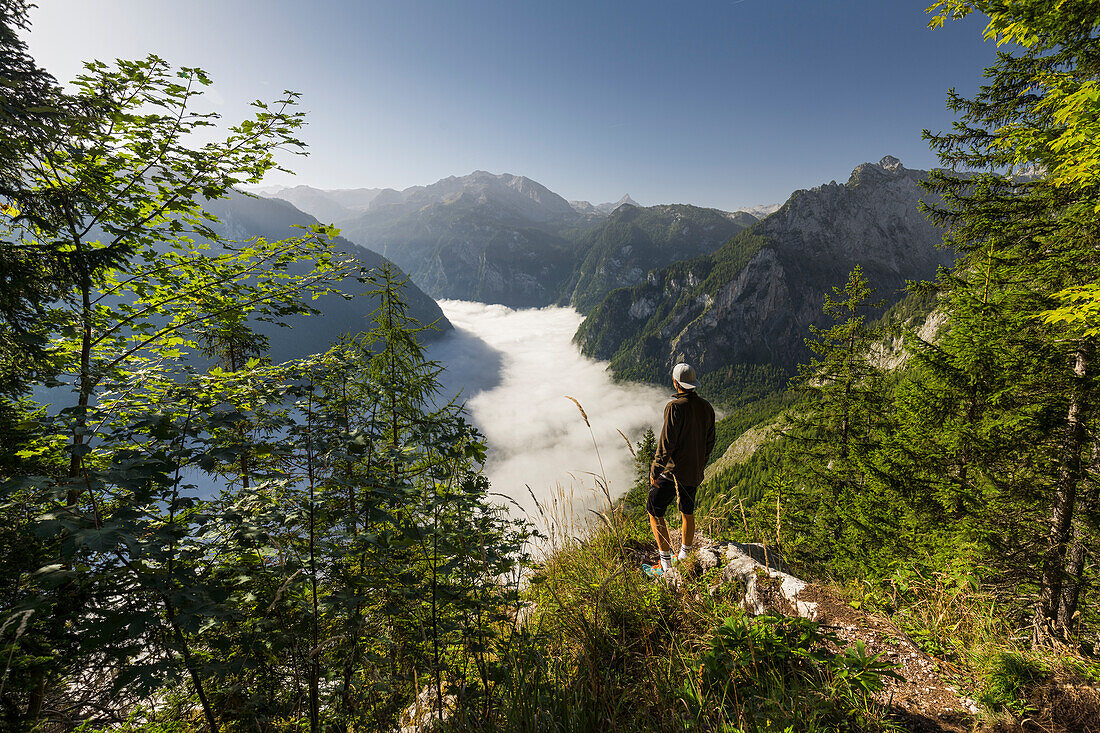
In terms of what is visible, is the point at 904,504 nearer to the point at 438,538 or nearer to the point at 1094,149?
the point at 1094,149

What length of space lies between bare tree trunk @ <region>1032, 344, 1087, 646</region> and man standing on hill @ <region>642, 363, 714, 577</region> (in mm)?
6578

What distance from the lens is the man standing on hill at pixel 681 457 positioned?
15.0 feet

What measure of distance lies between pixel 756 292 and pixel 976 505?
690 feet

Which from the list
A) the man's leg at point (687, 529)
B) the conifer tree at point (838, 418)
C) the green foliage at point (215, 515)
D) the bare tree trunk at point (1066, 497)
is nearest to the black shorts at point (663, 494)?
the man's leg at point (687, 529)

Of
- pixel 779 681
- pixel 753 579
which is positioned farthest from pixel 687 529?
pixel 779 681

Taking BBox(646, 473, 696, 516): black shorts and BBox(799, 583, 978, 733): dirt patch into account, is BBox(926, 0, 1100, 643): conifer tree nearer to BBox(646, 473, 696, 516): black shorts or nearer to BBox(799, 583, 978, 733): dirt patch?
BBox(799, 583, 978, 733): dirt patch

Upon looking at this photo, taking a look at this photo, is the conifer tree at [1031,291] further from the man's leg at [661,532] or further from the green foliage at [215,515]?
the green foliage at [215,515]

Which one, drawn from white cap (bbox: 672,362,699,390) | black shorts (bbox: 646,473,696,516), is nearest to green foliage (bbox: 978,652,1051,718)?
black shorts (bbox: 646,473,696,516)

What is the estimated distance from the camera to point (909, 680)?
263cm

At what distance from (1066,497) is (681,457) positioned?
7.15 m

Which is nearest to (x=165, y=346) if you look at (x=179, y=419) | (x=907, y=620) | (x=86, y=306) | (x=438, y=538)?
(x=86, y=306)

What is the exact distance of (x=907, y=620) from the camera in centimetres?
328

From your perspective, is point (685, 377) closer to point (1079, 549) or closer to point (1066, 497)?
point (1066, 497)

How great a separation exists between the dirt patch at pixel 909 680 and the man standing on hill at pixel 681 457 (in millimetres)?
1497
